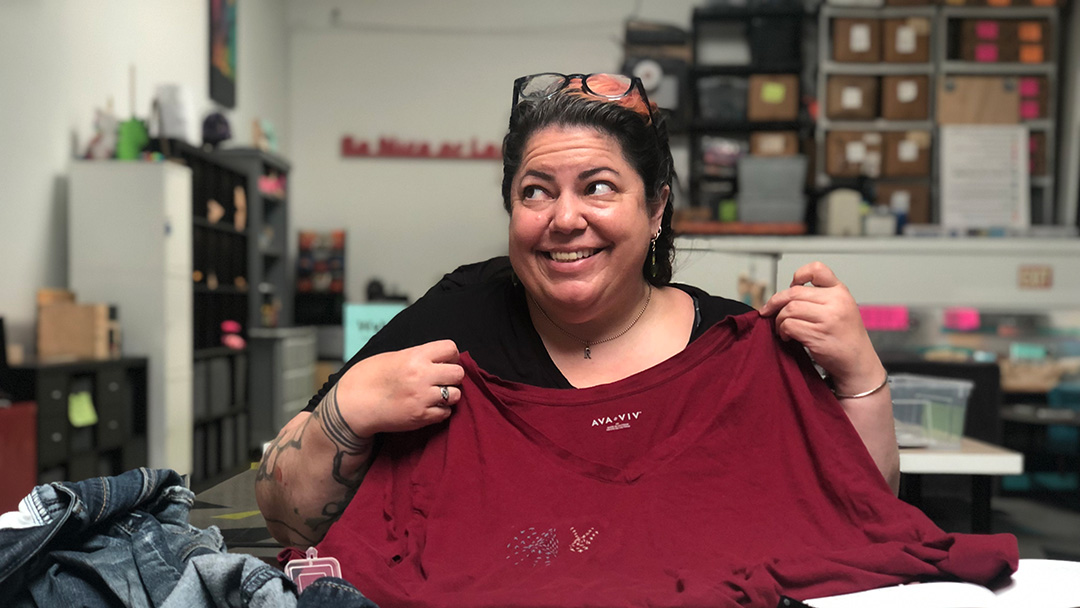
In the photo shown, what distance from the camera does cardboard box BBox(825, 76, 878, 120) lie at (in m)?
6.56

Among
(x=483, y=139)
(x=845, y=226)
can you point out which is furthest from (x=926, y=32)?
(x=483, y=139)

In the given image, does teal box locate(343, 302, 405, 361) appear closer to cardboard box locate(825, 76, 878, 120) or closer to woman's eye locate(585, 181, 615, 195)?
woman's eye locate(585, 181, 615, 195)

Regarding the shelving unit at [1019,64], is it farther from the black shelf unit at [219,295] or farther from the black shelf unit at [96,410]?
the black shelf unit at [96,410]

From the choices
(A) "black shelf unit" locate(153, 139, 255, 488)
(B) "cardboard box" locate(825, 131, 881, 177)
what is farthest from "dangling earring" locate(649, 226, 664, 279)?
(B) "cardboard box" locate(825, 131, 881, 177)

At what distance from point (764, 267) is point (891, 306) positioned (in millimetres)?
3189

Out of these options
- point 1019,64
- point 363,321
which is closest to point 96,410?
point 363,321

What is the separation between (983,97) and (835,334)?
6160mm

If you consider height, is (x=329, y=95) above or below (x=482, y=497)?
above

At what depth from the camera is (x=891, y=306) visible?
15.6ft

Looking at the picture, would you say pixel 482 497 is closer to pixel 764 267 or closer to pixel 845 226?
pixel 764 267

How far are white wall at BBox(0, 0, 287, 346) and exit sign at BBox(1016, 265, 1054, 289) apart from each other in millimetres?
5343

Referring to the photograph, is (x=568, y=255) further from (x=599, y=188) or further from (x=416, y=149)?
(x=416, y=149)

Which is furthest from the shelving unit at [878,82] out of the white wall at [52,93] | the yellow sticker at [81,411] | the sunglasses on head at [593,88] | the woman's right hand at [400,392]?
the woman's right hand at [400,392]

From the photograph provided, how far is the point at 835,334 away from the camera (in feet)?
4.20
